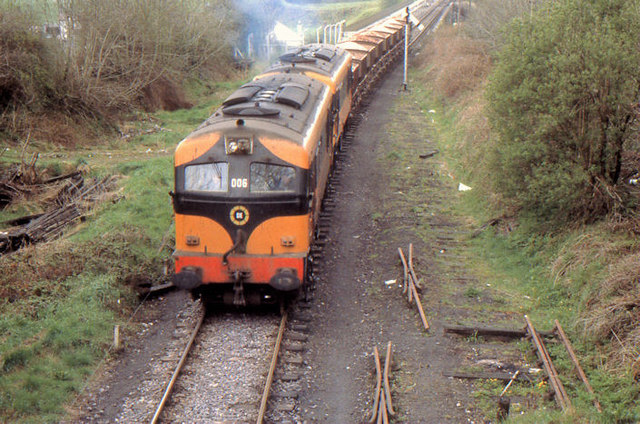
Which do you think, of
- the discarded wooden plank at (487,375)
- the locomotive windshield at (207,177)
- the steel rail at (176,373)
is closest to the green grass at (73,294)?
the steel rail at (176,373)

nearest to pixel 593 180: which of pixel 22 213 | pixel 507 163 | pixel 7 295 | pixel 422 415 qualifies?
pixel 507 163

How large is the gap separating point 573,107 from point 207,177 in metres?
6.89

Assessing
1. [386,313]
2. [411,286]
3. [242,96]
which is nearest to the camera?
[386,313]

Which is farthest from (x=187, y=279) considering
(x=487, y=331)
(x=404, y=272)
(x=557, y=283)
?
(x=557, y=283)

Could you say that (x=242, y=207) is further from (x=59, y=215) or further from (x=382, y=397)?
(x=59, y=215)

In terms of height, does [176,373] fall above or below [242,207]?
below

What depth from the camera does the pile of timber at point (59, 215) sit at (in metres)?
13.9

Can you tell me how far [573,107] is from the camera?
1179 cm

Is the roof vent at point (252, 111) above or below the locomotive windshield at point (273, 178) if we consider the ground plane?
above

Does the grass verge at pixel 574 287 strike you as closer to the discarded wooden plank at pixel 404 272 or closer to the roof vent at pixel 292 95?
the discarded wooden plank at pixel 404 272

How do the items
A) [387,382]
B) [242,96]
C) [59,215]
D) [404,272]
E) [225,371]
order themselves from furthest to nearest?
[59,215] < [404,272] < [242,96] < [225,371] < [387,382]

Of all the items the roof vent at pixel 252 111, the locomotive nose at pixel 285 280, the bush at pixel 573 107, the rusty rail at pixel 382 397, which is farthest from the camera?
the bush at pixel 573 107

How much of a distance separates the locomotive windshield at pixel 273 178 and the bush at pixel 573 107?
5105mm

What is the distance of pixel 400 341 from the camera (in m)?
9.90
